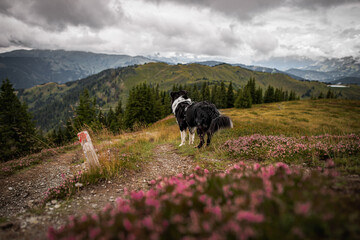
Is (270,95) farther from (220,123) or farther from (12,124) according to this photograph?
(12,124)

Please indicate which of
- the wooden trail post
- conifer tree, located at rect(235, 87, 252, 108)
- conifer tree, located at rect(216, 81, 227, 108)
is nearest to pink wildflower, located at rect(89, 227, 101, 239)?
the wooden trail post

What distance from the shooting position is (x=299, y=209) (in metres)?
1.59

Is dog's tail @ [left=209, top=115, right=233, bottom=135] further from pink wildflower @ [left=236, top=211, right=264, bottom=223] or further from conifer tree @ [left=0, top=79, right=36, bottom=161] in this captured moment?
conifer tree @ [left=0, top=79, right=36, bottom=161]

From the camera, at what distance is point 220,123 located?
7.48 m

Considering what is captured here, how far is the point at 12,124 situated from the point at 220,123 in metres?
33.9

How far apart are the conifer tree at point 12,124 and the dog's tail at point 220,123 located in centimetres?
2771

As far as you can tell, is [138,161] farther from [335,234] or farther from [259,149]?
[335,234]

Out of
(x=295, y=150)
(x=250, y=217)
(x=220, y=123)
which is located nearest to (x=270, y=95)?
(x=220, y=123)

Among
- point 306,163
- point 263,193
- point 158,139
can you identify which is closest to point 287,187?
point 263,193

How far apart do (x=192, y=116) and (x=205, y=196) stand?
6595mm

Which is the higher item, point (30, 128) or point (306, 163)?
point (306, 163)

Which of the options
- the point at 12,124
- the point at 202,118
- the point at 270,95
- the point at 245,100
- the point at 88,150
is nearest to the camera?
the point at 88,150

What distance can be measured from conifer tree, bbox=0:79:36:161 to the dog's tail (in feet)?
90.9

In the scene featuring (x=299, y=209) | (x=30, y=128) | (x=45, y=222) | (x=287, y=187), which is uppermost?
(x=299, y=209)
